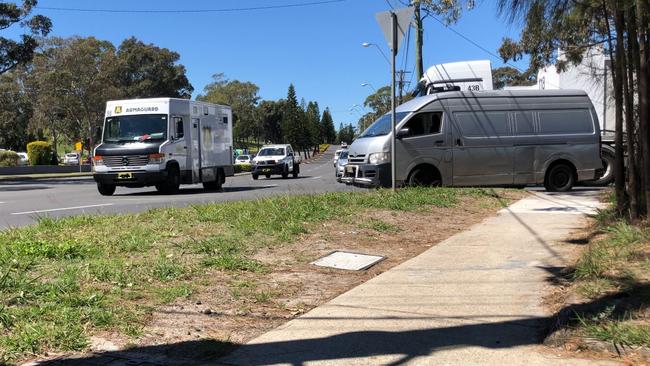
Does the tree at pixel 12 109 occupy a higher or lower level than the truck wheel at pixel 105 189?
higher

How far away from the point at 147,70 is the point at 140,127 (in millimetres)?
48185

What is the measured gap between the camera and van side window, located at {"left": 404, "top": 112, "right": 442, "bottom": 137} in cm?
1341

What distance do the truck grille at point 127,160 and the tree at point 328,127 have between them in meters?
154

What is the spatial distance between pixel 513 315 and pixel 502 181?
32.0 feet

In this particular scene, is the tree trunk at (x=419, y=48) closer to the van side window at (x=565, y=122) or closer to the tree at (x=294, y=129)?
the van side window at (x=565, y=122)

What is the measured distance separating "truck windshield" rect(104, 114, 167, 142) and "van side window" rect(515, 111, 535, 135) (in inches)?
396

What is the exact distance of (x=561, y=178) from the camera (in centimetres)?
1427

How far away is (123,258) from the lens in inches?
238

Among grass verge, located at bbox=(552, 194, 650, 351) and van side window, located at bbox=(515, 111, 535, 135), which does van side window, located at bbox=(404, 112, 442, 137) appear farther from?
grass verge, located at bbox=(552, 194, 650, 351)

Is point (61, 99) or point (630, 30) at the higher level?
point (61, 99)

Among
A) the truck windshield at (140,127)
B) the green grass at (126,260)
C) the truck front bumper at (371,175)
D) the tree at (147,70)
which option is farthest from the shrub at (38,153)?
the green grass at (126,260)

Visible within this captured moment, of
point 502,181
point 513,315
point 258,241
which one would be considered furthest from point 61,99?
point 513,315

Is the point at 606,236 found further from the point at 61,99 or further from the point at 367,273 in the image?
the point at 61,99

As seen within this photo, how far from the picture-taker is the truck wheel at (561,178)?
14164 mm
